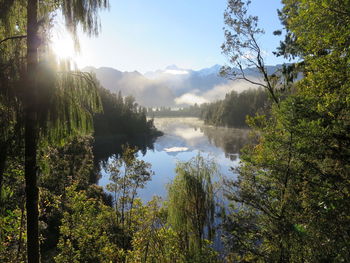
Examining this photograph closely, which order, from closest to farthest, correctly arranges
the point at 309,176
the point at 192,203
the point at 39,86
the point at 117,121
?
the point at 39,86 < the point at 309,176 < the point at 192,203 < the point at 117,121

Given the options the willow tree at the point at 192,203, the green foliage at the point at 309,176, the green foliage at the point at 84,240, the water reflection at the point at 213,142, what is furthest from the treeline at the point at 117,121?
the green foliage at the point at 309,176

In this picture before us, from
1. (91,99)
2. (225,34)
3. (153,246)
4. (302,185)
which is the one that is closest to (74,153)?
(153,246)

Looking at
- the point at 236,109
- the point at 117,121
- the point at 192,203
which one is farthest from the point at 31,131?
the point at 236,109

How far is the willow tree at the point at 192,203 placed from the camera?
29.1 feet

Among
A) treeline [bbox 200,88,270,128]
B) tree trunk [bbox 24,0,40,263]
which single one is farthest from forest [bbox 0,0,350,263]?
treeline [bbox 200,88,270,128]

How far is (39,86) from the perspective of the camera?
12.3ft

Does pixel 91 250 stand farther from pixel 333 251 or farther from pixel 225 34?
pixel 225 34

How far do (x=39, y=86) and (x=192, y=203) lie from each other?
23.6 ft

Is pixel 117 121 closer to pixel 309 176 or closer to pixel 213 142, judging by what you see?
pixel 213 142

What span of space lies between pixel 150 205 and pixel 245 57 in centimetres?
879

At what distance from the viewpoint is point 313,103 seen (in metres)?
5.61

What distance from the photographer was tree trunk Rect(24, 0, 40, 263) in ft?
12.2

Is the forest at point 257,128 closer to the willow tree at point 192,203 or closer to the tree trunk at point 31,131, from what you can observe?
the tree trunk at point 31,131

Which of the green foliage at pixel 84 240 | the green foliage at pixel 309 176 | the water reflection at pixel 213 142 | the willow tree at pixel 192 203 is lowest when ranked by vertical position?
the water reflection at pixel 213 142
